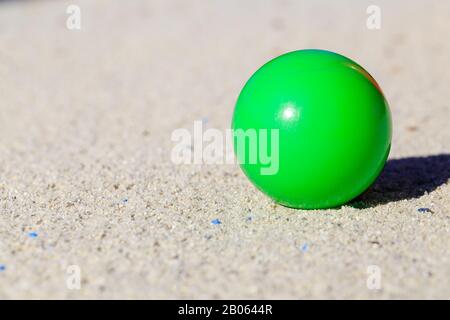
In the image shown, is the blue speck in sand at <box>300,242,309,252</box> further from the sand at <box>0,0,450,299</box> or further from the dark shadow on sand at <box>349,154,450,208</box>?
the dark shadow on sand at <box>349,154,450,208</box>

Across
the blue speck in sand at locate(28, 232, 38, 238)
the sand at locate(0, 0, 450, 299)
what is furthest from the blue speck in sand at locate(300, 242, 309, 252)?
the blue speck in sand at locate(28, 232, 38, 238)

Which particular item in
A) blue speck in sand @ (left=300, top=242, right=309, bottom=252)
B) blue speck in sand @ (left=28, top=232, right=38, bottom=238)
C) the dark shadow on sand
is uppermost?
the dark shadow on sand

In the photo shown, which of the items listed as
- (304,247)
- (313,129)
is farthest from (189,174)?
(304,247)

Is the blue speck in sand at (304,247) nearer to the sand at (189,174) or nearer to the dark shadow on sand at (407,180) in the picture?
the sand at (189,174)

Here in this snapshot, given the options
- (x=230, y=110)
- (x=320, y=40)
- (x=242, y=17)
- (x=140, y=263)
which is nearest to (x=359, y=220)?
(x=140, y=263)

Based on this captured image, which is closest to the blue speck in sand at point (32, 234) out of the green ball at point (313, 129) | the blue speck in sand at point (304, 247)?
the green ball at point (313, 129)
